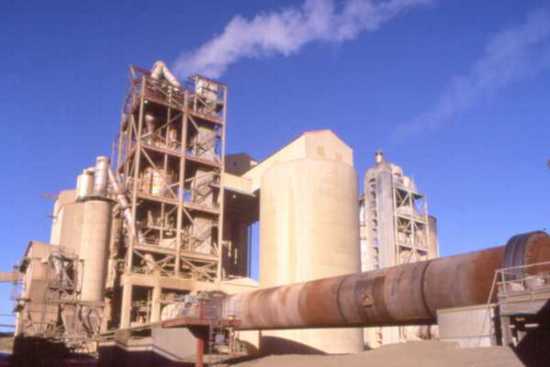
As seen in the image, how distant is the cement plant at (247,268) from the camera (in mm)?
15125

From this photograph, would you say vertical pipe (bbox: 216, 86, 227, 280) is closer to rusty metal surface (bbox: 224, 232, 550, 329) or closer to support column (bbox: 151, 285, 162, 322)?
support column (bbox: 151, 285, 162, 322)

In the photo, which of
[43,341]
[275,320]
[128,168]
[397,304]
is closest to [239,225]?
[128,168]

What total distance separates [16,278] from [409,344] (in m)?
46.9

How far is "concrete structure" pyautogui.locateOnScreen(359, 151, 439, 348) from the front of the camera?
50.5m

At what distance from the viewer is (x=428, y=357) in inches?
584

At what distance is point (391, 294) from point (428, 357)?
2.95 meters

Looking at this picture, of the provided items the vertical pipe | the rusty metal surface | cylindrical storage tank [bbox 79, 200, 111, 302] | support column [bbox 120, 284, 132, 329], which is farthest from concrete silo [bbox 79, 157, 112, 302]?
the rusty metal surface

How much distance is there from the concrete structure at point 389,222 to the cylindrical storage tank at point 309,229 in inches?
496

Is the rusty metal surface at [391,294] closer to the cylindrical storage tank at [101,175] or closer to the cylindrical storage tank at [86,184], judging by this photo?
the cylindrical storage tank at [101,175]

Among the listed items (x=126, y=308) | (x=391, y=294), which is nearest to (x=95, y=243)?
(x=126, y=308)

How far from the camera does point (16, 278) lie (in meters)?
52.9

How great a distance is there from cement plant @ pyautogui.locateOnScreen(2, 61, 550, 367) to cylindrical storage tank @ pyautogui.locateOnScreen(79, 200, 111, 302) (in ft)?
0.37

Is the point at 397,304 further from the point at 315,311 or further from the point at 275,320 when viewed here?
the point at 275,320

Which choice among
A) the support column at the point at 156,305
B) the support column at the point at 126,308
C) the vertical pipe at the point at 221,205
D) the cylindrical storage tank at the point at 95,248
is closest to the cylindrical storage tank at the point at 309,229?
the vertical pipe at the point at 221,205
